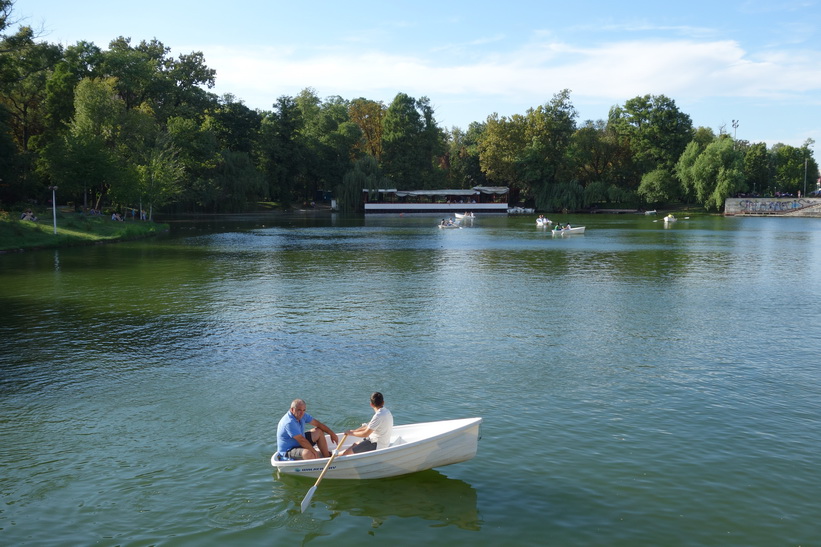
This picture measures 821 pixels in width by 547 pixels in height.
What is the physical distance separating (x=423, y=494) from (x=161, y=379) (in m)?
9.67

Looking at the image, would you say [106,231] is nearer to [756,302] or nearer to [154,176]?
[154,176]

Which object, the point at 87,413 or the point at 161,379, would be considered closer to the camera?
the point at 87,413

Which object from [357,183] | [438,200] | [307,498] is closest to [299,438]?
[307,498]

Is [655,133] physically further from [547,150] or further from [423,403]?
[423,403]

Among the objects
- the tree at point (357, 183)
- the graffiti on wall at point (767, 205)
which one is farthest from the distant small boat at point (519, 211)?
the graffiti on wall at point (767, 205)

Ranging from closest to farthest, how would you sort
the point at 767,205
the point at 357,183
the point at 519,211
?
the point at 767,205
the point at 357,183
the point at 519,211

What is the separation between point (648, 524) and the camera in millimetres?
10398

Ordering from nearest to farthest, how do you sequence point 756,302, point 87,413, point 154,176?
point 87,413
point 756,302
point 154,176

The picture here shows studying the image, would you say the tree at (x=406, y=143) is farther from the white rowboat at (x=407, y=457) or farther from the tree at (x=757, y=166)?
the white rowboat at (x=407, y=457)

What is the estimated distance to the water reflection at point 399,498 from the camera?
10.8 metres

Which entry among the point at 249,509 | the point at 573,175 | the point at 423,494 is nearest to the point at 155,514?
the point at 249,509

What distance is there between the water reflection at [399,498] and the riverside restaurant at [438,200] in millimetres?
115449

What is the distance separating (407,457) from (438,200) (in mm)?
124226

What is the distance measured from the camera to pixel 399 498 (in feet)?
37.6
